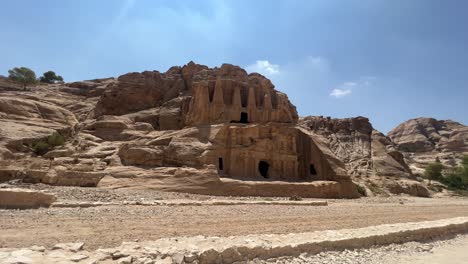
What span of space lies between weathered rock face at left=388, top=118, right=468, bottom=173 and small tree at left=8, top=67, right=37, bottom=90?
7844 cm

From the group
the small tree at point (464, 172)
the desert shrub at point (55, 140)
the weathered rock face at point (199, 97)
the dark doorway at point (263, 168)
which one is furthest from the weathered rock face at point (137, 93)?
the small tree at point (464, 172)

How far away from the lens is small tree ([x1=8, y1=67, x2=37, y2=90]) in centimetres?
5956

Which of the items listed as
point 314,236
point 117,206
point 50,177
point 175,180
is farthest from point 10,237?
point 175,180

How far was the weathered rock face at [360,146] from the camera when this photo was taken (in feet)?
173

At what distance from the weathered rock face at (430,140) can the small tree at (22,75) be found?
78437 millimetres

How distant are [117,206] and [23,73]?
185 feet

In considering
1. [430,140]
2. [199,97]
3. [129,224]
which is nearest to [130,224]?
[129,224]

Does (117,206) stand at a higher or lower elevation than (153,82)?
lower

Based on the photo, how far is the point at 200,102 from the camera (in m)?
35.2

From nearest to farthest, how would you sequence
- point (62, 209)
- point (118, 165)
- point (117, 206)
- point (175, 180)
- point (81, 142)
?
point (62, 209) < point (117, 206) < point (175, 180) < point (118, 165) < point (81, 142)

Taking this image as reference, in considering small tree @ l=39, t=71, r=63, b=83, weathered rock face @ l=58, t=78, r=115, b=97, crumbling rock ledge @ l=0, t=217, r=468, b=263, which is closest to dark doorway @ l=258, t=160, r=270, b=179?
crumbling rock ledge @ l=0, t=217, r=468, b=263

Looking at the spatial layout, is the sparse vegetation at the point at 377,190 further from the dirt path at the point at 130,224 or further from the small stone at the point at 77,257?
the small stone at the point at 77,257

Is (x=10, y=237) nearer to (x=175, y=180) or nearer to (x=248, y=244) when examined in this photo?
(x=248, y=244)

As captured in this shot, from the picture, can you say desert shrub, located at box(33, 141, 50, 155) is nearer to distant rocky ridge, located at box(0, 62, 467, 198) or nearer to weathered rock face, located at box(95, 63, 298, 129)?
distant rocky ridge, located at box(0, 62, 467, 198)
